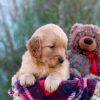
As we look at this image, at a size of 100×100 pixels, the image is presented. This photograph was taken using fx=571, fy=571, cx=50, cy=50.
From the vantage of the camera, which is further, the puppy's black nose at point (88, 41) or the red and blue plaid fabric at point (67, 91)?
the puppy's black nose at point (88, 41)

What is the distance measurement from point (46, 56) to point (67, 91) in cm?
27

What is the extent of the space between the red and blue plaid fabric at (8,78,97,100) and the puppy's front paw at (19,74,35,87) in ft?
0.08

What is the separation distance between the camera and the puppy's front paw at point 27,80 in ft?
10.1

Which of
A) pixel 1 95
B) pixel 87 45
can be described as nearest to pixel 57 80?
pixel 87 45

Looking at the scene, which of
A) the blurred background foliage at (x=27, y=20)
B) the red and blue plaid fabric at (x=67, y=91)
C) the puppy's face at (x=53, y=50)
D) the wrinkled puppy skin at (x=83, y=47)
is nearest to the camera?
the red and blue plaid fabric at (x=67, y=91)

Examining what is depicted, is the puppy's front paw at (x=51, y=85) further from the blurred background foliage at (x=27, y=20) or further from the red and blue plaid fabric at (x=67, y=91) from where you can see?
the blurred background foliage at (x=27, y=20)

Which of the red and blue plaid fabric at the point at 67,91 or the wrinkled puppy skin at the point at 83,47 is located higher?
the wrinkled puppy skin at the point at 83,47

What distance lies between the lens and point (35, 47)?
→ 3158 mm

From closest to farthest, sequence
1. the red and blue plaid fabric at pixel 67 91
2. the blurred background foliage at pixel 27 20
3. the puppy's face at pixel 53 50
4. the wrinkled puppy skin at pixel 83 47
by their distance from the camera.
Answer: the red and blue plaid fabric at pixel 67 91
the puppy's face at pixel 53 50
the wrinkled puppy skin at pixel 83 47
the blurred background foliage at pixel 27 20

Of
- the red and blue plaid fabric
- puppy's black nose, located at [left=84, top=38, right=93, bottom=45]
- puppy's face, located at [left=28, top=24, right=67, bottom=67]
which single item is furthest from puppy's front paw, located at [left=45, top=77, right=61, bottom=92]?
puppy's black nose, located at [left=84, top=38, right=93, bottom=45]

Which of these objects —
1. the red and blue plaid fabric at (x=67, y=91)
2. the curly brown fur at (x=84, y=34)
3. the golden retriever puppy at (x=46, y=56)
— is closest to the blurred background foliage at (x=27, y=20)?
the curly brown fur at (x=84, y=34)

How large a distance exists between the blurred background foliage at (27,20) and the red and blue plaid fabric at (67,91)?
7.70 feet

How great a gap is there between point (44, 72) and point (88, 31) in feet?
1.43

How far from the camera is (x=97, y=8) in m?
5.76
